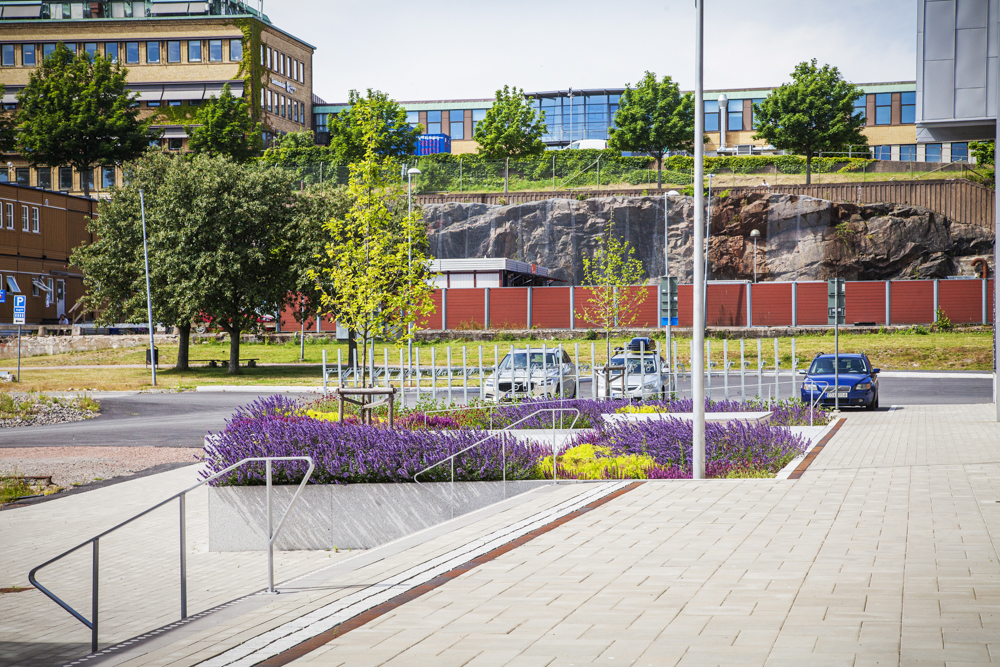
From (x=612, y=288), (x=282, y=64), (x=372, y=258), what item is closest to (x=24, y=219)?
(x=282, y=64)

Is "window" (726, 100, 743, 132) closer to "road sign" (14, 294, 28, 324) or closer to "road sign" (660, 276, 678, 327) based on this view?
"road sign" (14, 294, 28, 324)

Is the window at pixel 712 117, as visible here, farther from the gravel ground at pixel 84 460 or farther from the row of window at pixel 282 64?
the gravel ground at pixel 84 460

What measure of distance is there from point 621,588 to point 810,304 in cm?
4674

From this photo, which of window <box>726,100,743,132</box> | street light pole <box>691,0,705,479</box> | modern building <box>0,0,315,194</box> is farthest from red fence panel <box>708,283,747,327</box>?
modern building <box>0,0,315,194</box>

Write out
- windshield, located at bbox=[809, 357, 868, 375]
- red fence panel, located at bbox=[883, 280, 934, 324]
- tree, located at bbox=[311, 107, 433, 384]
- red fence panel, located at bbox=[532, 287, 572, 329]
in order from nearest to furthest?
tree, located at bbox=[311, 107, 433, 384], windshield, located at bbox=[809, 357, 868, 375], red fence panel, located at bbox=[883, 280, 934, 324], red fence panel, located at bbox=[532, 287, 572, 329]

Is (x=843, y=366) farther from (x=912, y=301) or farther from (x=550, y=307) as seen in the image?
(x=550, y=307)

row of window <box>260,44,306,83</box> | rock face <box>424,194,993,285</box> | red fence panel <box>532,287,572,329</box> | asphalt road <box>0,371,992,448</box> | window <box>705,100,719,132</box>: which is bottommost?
asphalt road <box>0,371,992,448</box>

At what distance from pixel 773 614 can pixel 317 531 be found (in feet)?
21.8

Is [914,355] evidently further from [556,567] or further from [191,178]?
[556,567]

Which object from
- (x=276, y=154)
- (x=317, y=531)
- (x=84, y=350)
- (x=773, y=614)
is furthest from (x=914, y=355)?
(x=276, y=154)

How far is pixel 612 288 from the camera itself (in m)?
43.2

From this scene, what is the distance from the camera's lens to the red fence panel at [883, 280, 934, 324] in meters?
48.2

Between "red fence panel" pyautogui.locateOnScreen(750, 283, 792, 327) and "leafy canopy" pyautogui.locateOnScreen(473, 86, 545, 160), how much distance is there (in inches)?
943

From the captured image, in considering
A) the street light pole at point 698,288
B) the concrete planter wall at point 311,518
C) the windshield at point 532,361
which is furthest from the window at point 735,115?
the concrete planter wall at point 311,518
